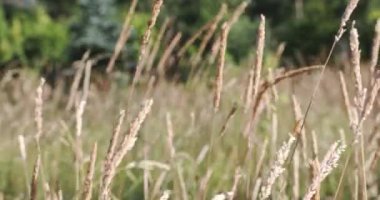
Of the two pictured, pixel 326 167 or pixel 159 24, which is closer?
pixel 326 167

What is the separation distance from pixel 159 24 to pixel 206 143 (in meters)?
9.88

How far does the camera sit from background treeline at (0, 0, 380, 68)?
13.3m

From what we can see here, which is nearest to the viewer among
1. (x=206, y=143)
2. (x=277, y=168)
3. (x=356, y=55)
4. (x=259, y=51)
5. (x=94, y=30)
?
(x=277, y=168)

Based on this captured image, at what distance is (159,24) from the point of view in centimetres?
1338

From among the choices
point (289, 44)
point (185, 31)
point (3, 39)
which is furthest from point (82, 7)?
point (289, 44)

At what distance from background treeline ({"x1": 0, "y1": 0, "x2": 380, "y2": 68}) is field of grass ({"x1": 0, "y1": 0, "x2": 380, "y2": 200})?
432 centimetres

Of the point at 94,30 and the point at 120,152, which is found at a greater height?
the point at 94,30

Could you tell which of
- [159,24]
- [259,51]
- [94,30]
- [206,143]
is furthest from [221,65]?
[159,24]

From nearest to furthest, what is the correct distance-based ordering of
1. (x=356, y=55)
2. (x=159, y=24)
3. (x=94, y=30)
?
(x=356, y=55), (x=94, y=30), (x=159, y=24)

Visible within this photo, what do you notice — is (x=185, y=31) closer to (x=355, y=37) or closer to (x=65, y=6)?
(x=65, y=6)

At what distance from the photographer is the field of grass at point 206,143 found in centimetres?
154

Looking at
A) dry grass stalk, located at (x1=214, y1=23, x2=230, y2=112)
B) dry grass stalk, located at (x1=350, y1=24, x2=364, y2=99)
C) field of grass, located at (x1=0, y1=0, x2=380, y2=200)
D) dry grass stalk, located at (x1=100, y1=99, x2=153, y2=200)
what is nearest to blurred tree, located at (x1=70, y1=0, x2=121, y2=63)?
field of grass, located at (x1=0, y1=0, x2=380, y2=200)

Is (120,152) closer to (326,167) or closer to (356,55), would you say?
(326,167)

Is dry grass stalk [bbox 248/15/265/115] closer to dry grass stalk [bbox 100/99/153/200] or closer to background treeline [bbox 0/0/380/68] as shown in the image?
dry grass stalk [bbox 100/99/153/200]
